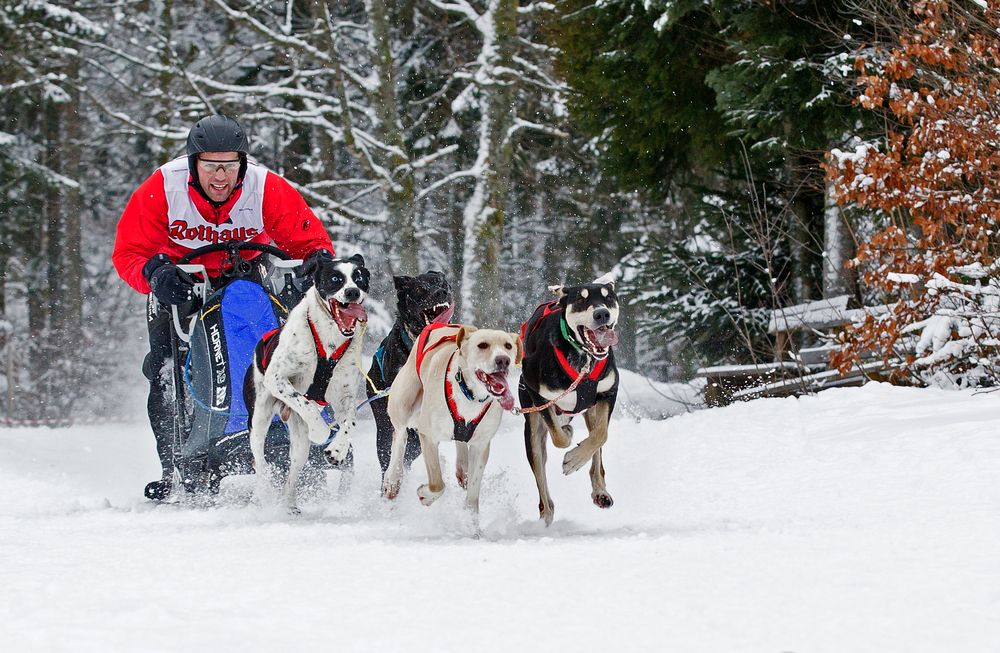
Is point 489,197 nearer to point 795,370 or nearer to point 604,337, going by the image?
point 795,370

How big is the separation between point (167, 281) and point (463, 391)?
5.70ft

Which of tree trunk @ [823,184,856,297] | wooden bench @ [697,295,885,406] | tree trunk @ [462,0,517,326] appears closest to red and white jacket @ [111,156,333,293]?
wooden bench @ [697,295,885,406]

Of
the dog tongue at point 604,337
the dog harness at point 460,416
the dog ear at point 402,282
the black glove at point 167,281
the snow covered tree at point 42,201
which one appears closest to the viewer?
the dog harness at point 460,416

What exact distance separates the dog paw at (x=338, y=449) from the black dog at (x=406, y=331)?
0.61m

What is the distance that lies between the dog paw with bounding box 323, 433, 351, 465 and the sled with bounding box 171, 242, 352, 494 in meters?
0.49

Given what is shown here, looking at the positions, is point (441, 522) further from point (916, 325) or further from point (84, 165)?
point (84, 165)

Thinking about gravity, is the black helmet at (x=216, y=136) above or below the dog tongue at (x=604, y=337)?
above

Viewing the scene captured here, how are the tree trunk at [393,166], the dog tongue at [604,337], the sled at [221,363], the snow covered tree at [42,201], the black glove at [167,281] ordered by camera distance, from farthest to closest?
the snow covered tree at [42,201] < the tree trunk at [393,166] < the sled at [221,363] < the black glove at [167,281] < the dog tongue at [604,337]

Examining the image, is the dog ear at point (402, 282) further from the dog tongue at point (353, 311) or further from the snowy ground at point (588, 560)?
the snowy ground at point (588, 560)

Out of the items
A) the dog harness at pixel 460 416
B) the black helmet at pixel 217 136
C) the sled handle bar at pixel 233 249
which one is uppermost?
the black helmet at pixel 217 136

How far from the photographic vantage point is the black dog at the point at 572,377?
481cm

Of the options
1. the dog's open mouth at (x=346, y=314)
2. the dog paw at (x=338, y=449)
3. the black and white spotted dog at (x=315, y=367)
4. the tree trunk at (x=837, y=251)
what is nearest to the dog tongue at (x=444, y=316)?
the black and white spotted dog at (x=315, y=367)

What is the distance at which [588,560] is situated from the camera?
137 inches

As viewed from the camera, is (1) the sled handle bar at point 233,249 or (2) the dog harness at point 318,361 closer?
(2) the dog harness at point 318,361
